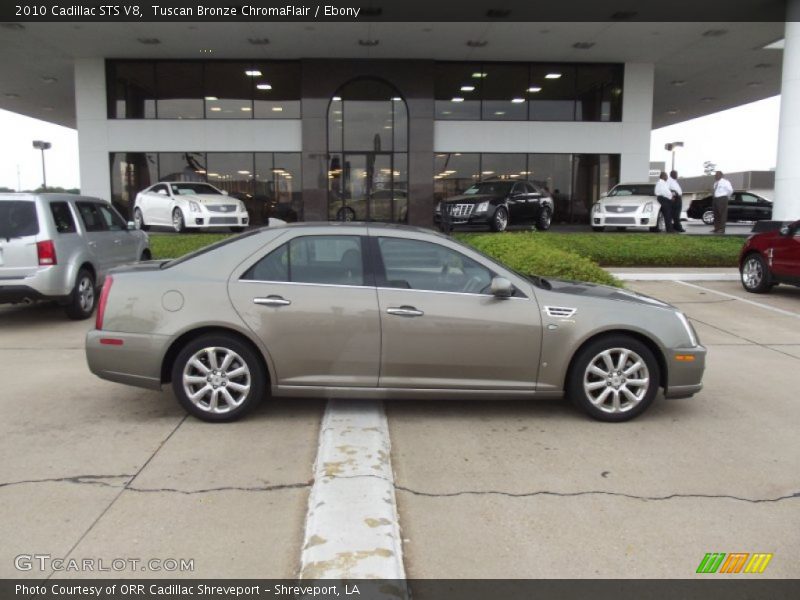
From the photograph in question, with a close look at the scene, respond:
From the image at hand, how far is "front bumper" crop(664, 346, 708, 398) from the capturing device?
5.15m

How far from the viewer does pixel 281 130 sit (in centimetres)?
2381

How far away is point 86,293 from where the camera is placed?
9.35 metres

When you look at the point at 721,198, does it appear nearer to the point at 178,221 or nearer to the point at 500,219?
the point at 500,219

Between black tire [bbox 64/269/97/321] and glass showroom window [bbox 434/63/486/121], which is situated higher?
glass showroom window [bbox 434/63/486/121]

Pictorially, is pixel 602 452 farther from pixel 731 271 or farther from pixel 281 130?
pixel 281 130

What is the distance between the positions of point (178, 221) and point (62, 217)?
1037 cm

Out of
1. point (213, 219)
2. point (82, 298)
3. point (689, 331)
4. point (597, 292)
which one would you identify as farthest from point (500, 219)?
point (689, 331)

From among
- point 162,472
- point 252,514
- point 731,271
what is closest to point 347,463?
point 252,514

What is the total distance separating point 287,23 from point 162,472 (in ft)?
57.9

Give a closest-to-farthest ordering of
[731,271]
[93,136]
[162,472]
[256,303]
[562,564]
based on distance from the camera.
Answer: [562,564], [162,472], [256,303], [731,271], [93,136]

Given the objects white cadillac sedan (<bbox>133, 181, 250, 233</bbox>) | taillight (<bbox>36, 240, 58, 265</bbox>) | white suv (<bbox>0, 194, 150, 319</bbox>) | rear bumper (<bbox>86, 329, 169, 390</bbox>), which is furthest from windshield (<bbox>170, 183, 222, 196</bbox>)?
rear bumper (<bbox>86, 329, 169, 390</bbox>)

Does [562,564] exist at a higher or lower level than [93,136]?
lower

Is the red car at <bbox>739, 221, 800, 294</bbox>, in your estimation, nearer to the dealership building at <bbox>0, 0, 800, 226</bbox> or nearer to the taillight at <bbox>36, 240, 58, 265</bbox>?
the taillight at <bbox>36, 240, 58, 265</bbox>

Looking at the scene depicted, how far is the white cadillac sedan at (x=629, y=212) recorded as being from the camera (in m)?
19.8
